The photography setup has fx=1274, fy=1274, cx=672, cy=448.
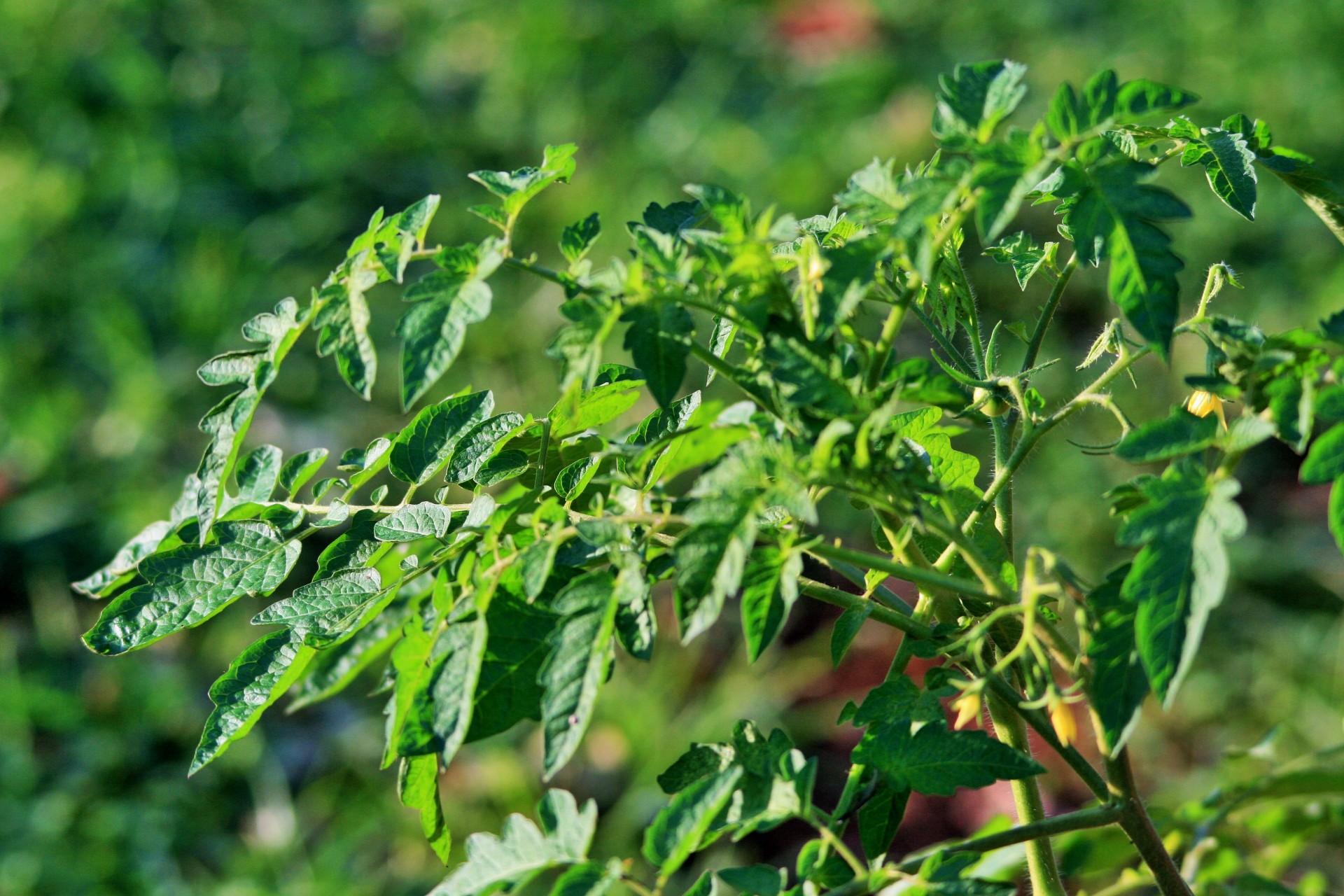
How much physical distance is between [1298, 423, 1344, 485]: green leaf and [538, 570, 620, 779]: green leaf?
325 mm

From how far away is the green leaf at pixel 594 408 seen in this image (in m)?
0.76

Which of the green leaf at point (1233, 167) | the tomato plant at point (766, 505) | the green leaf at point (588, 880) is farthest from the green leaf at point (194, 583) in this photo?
the green leaf at point (1233, 167)

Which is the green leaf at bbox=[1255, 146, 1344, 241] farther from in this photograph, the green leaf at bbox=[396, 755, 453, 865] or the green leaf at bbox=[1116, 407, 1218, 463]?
the green leaf at bbox=[396, 755, 453, 865]

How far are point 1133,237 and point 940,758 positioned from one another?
11.3 inches

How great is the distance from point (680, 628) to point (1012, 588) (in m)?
0.25

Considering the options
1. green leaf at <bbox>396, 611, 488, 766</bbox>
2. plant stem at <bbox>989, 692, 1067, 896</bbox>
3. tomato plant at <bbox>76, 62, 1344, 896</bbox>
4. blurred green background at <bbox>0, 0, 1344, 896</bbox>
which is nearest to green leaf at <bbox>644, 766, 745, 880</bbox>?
tomato plant at <bbox>76, 62, 1344, 896</bbox>

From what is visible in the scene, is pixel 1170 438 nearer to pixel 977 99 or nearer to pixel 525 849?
pixel 977 99

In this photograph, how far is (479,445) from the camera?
0.77 metres

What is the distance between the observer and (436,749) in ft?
2.08

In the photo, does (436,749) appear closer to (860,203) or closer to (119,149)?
(860,203)

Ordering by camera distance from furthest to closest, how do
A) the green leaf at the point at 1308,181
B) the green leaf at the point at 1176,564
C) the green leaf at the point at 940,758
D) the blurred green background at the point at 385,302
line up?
the blurred green background at the point at 385,302
the green leaf at the point at 1308,181
the green leaf at the point at 940,758
the green leaf at the point at 1176,564

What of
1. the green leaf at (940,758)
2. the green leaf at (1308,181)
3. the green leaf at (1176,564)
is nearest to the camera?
the green leaf at (1176,564)

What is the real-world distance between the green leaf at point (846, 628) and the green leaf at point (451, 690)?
0.69 ft

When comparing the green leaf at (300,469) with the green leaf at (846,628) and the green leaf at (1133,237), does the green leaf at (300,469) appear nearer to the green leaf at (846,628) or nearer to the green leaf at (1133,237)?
the green leaf at (846,628)
